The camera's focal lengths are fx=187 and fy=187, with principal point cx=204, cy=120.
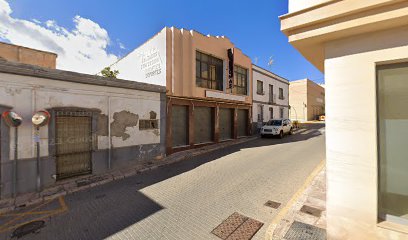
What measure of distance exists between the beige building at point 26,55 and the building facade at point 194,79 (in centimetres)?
532

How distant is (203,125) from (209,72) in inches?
159

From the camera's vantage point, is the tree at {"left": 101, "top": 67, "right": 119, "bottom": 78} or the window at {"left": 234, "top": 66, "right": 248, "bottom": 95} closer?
the window at {"left": 234, "top": 66, "right": 248, "bottom": 95}

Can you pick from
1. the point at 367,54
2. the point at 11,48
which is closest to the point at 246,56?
the point at 367,54

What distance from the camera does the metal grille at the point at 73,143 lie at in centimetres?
689

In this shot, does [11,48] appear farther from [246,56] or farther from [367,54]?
[367,54]

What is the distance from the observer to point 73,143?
720 centimetres

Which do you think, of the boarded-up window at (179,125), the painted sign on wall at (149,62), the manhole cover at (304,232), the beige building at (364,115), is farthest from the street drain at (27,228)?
the painted sign on wall at (149,62)

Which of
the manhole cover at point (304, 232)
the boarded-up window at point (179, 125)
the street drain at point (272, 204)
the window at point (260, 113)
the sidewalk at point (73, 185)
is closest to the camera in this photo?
the manhole cover at point (304, 232)

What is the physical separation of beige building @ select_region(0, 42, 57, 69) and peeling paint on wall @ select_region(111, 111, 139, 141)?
1218cm

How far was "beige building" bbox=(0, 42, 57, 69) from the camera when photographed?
555 inches

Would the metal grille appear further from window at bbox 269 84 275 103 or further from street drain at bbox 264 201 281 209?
window at bbox 269 84 275 103

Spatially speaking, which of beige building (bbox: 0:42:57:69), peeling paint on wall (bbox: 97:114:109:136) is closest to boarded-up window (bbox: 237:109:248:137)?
peeling paint on wall (bbox: 97:114:109:136)

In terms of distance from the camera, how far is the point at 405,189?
279cm

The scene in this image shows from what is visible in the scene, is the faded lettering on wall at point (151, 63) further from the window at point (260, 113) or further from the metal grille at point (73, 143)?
the window at point (260, 113)
